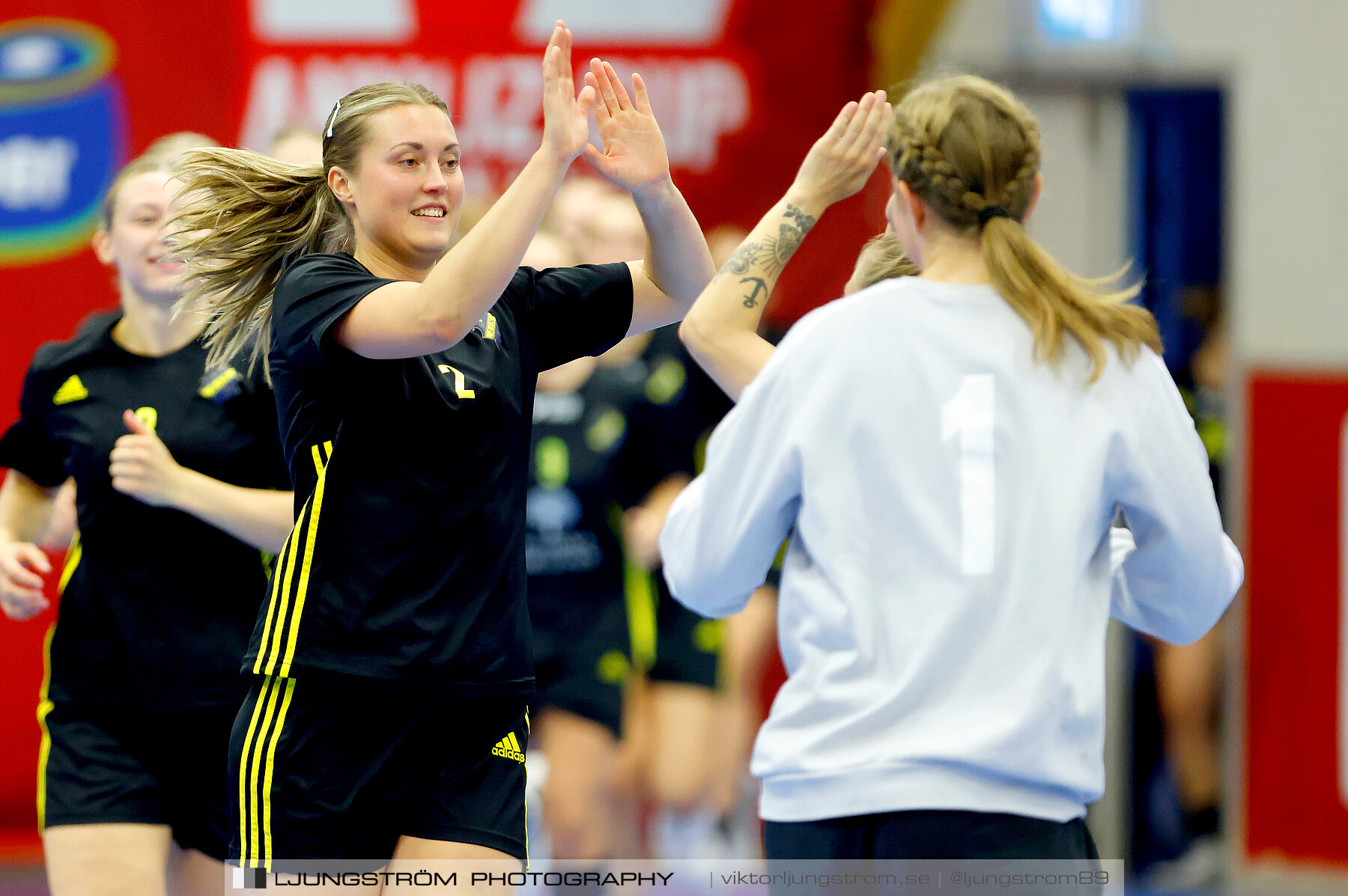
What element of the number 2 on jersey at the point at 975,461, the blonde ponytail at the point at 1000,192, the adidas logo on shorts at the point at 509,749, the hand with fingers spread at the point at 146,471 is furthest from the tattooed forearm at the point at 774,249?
the hand with fingers spread at the point at 146,471

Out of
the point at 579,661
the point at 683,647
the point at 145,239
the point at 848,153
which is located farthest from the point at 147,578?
the point at 683,647

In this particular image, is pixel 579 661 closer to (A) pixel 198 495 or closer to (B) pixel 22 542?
(B) pixel 22 542

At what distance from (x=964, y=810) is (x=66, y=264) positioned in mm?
5203

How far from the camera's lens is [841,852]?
6.52ft

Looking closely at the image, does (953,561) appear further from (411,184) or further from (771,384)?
(411,184)

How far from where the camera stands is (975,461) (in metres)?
1.97

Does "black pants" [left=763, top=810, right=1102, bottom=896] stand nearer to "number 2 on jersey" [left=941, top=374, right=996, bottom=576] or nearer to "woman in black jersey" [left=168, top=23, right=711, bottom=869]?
"number 2 on jersey" [left=941, top=374, right=996, bottom=576]

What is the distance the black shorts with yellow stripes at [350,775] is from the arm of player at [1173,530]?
3.45 ft

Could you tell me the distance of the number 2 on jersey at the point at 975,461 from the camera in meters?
1.96

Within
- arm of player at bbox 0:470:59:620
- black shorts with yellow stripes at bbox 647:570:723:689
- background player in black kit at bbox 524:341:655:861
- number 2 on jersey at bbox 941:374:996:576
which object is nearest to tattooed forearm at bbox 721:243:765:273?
number 2 on jersey at bbox 941:374:996:576

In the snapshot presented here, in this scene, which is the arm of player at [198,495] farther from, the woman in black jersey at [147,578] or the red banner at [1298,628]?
the red banner at [1298,628]

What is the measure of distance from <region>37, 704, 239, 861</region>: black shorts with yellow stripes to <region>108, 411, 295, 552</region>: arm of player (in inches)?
16.3

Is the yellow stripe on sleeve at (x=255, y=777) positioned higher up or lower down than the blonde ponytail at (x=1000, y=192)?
lower down

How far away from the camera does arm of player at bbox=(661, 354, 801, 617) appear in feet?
Result: 6.68
